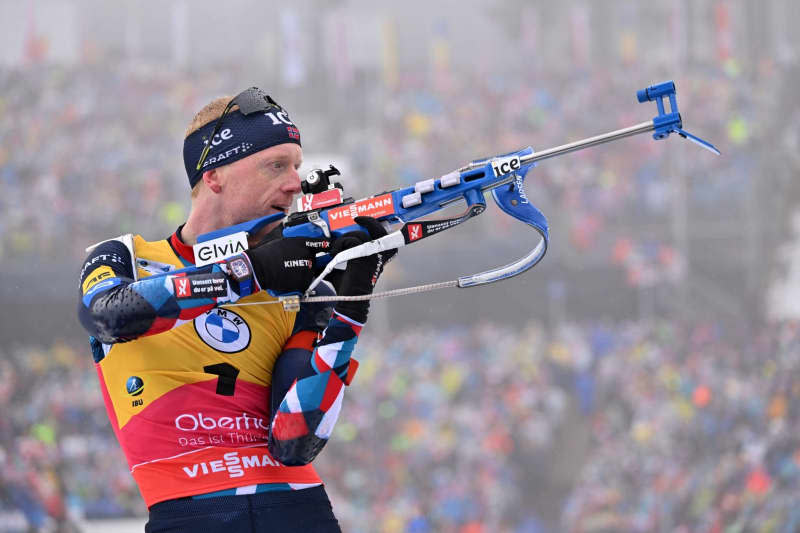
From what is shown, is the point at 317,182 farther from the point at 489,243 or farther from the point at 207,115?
the point at 489,243

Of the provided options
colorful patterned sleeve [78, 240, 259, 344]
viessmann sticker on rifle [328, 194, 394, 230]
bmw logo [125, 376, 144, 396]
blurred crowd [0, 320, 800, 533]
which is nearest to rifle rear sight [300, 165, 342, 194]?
viessmann sticker on rifle [328, 194, 394, 230]

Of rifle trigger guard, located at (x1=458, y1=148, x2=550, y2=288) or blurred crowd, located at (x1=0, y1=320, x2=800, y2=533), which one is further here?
blurred crowd, located at (x1=0, y1=320, x2=800, y2=533)

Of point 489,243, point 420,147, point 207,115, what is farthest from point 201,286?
point 420,147

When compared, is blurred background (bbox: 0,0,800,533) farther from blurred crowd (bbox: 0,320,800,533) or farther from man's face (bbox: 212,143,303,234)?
man's face (bbox: 212,143,303,234)

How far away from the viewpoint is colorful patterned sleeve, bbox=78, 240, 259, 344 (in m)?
1.83

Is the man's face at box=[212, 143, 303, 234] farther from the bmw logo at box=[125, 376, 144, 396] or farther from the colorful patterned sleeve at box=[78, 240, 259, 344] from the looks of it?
the bmw logo at box=[125, 376, 144, 396]

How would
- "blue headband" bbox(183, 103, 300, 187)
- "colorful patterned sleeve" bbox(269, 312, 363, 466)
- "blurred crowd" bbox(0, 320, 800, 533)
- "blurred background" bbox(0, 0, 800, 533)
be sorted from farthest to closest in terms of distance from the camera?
"blurred background" bbox(0, 0, 800, 533) < "blurred crowd" bbox(0, 320, 800, 533) < "blue headband" bbox(183, 103, 300, 187) < "colorful patterned sleeve" bbox(269, 312, 363, 466)

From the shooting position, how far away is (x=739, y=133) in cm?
1605

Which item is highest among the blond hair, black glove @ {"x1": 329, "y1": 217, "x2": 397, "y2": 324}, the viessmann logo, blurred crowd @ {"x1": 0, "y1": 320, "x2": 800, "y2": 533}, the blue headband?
the blond hair

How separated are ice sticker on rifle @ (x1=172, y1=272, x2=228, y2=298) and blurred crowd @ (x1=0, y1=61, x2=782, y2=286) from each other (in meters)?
13.2

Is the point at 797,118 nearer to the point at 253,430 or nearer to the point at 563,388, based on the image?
the point at 563,388

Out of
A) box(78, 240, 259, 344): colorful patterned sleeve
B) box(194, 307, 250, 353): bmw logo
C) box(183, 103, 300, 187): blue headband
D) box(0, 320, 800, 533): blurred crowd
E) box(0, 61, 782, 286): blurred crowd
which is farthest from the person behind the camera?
box(0, 61, 782, 286): blurred crowd

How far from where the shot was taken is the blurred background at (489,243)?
1259 centimetres

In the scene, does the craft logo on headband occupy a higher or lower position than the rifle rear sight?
higher
